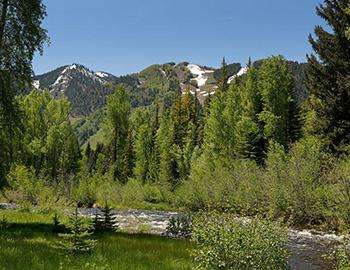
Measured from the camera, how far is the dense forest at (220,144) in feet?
67.4

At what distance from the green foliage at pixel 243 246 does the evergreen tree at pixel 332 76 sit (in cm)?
2511

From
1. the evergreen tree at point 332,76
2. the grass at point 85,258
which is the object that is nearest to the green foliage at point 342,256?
the grass at point 85,258

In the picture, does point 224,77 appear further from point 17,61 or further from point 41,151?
point 17,61

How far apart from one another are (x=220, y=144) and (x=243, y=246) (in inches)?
1823

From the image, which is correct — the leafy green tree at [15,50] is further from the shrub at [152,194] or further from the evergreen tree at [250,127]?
the shrub at [152,194]

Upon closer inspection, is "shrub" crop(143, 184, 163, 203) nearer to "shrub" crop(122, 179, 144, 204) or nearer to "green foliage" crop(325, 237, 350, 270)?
"shrub" crop(122, 179, 144, 204)

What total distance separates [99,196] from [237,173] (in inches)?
919

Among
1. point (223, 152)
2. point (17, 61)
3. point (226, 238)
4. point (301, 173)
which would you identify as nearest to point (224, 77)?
point (223, 152)

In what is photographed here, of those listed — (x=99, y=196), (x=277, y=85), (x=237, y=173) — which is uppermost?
(x=277, y=85)

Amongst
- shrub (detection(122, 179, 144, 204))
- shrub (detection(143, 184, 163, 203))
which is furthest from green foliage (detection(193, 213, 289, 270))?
shrub (detection(143, 184, 163, 203))

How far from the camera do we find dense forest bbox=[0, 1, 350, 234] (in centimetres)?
2054

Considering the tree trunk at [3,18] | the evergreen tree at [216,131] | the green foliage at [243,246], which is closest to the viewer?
the green foliage at [243,246]

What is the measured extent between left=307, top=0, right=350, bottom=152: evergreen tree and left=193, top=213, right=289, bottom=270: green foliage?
25109mm

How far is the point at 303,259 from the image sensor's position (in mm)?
17594
